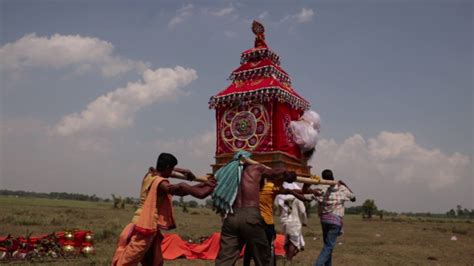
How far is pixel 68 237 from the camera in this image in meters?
7.75

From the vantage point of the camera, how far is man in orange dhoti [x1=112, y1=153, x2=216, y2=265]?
3.59 meters

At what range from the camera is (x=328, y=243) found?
18.6ft

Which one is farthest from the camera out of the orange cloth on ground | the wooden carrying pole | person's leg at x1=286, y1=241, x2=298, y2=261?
the orange cloth on ground

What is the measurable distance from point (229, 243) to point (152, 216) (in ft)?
2.72

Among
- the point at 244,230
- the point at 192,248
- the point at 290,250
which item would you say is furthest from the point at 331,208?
the point at 192,248

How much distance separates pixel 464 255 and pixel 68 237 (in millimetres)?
9816

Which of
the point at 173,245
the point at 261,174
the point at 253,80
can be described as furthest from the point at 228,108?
the point at 261,174

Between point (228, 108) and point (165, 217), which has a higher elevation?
point (228, 108)

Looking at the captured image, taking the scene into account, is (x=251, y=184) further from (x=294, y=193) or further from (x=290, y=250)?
(x=290, y=250)

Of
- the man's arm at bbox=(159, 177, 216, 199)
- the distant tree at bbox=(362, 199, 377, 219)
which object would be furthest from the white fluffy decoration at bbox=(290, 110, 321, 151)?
the distant tree at bbox=(362, 199, 377, 219)

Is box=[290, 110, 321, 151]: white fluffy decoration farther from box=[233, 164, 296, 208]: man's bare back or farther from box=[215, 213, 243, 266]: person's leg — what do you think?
box=[215, 213, 243, 266]: person's leg

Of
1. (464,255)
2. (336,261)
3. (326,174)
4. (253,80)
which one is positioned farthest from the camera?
(464,255)

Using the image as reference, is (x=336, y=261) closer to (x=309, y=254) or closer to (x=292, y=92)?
(x=309, y=254)

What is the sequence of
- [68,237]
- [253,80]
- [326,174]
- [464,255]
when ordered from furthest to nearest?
1. [464,255]
2. [253,80]
3. [68,237]
4. [326,174]
